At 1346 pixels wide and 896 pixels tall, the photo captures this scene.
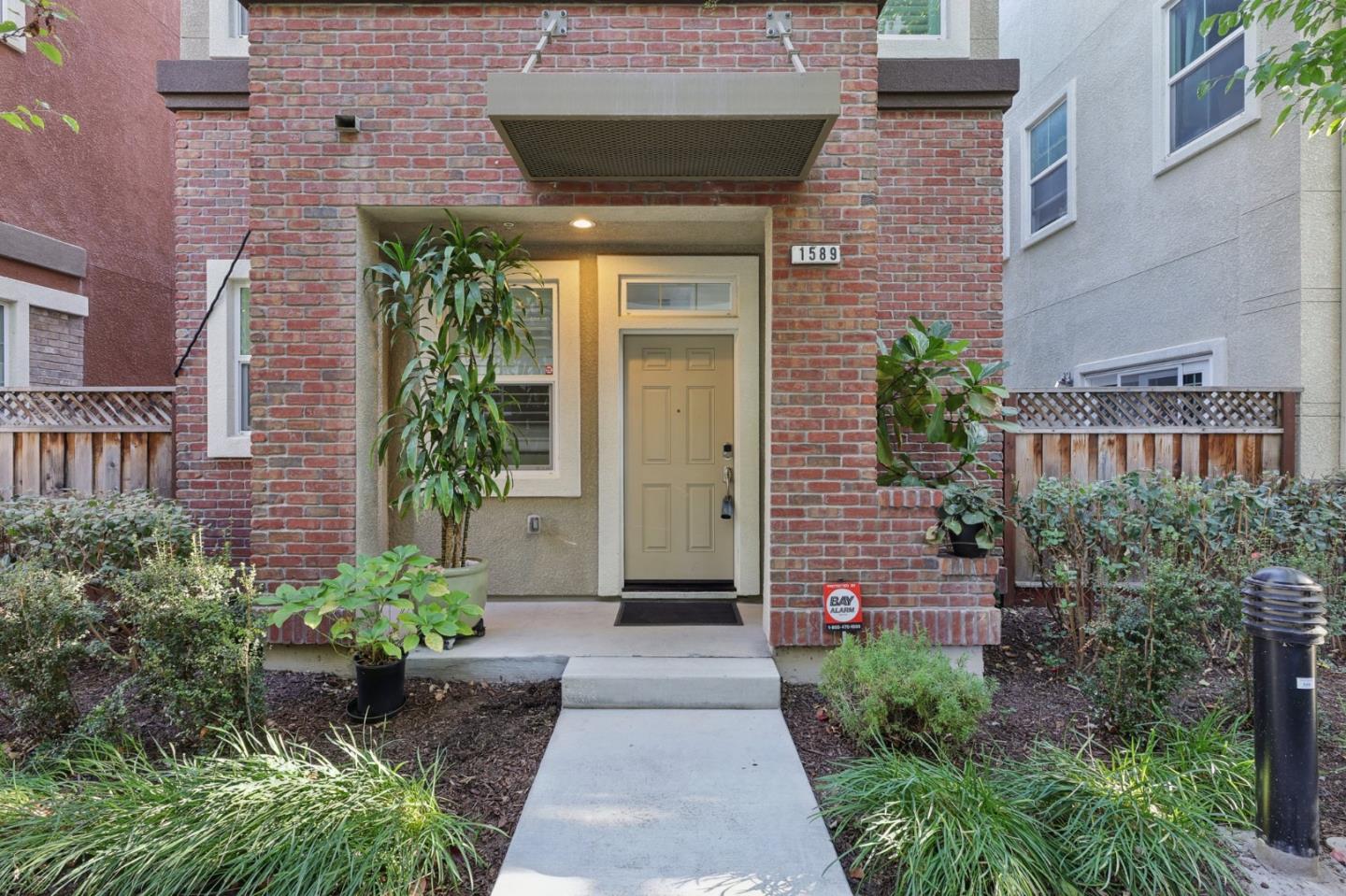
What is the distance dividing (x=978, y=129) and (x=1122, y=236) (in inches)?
127

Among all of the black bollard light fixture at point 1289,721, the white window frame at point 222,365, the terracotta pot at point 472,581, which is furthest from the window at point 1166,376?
the white window frame at point 222,365

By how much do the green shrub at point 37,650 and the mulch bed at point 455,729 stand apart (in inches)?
8.1

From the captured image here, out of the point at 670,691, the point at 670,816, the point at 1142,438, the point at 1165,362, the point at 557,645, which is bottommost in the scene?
the point at 670,816

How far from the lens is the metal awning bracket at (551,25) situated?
12.7 ft

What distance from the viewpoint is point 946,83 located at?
16.2 feet

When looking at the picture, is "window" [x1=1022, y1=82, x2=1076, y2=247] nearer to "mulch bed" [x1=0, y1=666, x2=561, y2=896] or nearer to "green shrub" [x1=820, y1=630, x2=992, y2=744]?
"green shrub" [x1=820, y1=630, x2=992, y2=744]

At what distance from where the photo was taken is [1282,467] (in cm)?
515

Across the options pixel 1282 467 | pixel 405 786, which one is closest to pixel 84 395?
pixel 405 786

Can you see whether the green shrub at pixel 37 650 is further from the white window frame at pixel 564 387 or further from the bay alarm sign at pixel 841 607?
the bay alarm sign at pixel 841 607

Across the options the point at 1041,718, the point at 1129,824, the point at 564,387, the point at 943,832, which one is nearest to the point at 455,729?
the point at 943,832

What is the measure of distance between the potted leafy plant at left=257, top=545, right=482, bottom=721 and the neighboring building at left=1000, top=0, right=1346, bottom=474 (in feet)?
20.2

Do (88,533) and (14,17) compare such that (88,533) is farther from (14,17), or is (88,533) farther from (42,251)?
(14,17)

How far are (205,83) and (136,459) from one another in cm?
287

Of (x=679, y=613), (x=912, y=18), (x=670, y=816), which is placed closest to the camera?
(x=670, y=816)
